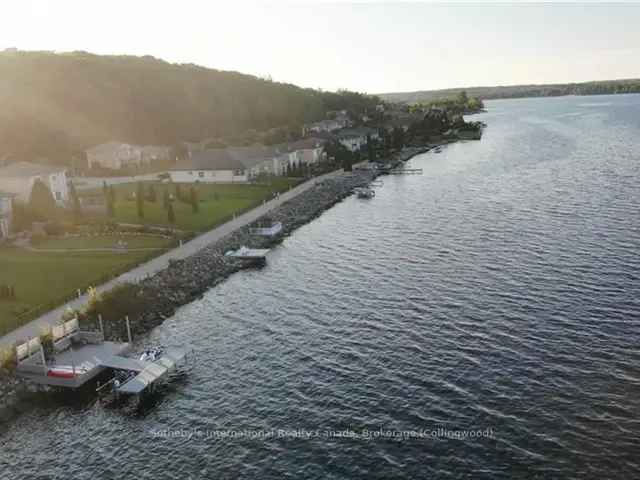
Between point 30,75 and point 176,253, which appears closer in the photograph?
point 176,253

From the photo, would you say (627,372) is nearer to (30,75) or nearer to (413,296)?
(413,296)

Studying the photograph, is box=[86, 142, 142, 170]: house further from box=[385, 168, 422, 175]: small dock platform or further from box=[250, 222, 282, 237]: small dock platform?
box=[250, 222, 282, 237]: small dock platform

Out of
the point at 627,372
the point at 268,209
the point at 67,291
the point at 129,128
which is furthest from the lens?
the point at 129,128

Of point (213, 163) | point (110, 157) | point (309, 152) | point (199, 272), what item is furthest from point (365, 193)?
point (110, 157)

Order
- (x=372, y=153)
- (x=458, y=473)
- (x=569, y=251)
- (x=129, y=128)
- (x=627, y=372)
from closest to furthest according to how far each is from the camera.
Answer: (x=458, y=473) → (x=627, y=372) → (x=569, y=251) → (x=372, y=153) → (x=129, y=128)

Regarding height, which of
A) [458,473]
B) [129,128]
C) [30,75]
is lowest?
[458,473]

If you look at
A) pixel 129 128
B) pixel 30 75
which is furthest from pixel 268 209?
pixel 30 75

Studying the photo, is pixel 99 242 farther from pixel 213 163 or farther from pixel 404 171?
pixel 404 171

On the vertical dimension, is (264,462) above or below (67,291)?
below
